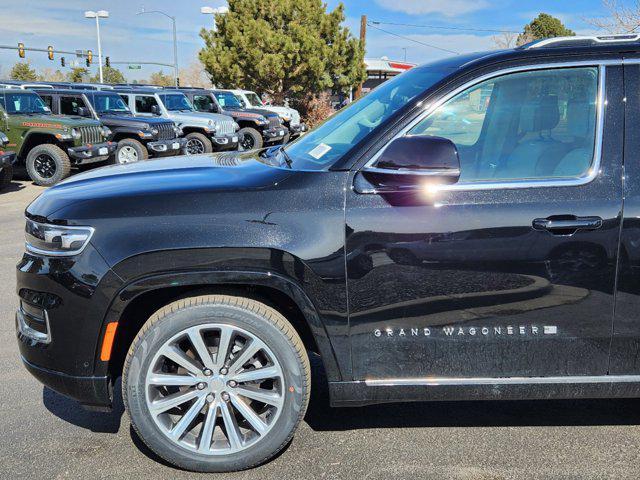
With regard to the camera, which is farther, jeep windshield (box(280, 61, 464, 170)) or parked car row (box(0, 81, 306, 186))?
parked car row (box(0, 81, 306, 186))

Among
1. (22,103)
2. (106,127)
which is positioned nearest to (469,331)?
(22,103)

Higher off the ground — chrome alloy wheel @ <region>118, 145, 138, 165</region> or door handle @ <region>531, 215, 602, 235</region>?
door handle @ <region>531, 215, 602, 235</region>

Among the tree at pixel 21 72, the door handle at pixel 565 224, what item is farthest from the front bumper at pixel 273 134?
the tree at pixel 21 72

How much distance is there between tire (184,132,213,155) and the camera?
677 inches

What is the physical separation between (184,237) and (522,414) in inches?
83.8

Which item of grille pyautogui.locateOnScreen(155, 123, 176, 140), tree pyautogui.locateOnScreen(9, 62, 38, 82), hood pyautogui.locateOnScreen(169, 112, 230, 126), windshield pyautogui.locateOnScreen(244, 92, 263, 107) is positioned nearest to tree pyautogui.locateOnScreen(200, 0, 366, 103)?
windshield pyautogui.locateOnScreen(244, 92, 263, 107)

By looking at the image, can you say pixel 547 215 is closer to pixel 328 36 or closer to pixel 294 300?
pixel 294 300

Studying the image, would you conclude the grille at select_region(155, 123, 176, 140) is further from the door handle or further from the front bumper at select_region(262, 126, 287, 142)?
the door handle

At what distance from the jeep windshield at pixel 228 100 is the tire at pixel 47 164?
9300 mm

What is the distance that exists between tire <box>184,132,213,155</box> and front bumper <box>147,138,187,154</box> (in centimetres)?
105

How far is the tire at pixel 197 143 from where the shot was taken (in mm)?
17188

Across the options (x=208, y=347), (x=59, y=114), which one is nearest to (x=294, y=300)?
(x=208, y=347)

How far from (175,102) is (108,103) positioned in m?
2.74

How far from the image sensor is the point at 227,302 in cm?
277
